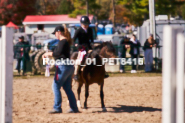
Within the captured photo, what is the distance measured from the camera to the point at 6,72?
5.62 m

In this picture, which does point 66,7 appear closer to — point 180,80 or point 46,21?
point 46,21

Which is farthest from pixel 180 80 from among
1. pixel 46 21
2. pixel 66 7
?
pixel 66 7

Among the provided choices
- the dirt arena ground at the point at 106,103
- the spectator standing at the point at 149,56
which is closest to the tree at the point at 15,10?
the spectator standing at the point at 149,56

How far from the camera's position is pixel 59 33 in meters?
9.91

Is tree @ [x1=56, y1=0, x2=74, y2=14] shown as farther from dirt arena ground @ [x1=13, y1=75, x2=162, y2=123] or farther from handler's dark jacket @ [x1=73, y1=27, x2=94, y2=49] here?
handler's dark jacket @ [x1=73, y1=27, x2=94, y2=49]

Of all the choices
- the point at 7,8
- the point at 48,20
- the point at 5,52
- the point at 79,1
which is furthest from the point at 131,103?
the point at 7,8

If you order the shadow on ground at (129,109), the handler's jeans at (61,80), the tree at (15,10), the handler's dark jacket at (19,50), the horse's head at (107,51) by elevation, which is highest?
the tree at (15,10)

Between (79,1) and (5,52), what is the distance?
53005mm

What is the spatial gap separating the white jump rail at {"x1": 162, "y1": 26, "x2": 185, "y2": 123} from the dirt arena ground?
4.87 m

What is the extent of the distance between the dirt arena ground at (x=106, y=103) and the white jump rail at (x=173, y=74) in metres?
4.87

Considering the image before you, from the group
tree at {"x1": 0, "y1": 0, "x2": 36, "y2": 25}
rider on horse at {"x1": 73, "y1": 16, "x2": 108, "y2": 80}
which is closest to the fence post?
rider on horse at {"x1": 73, "y1": 16, "x2": 108, "y2": 80}

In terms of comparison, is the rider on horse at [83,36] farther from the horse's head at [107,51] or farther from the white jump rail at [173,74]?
the white jump rail at [173,74]

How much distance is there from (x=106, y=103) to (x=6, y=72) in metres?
6.70

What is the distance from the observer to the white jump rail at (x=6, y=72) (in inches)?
Result: 220
